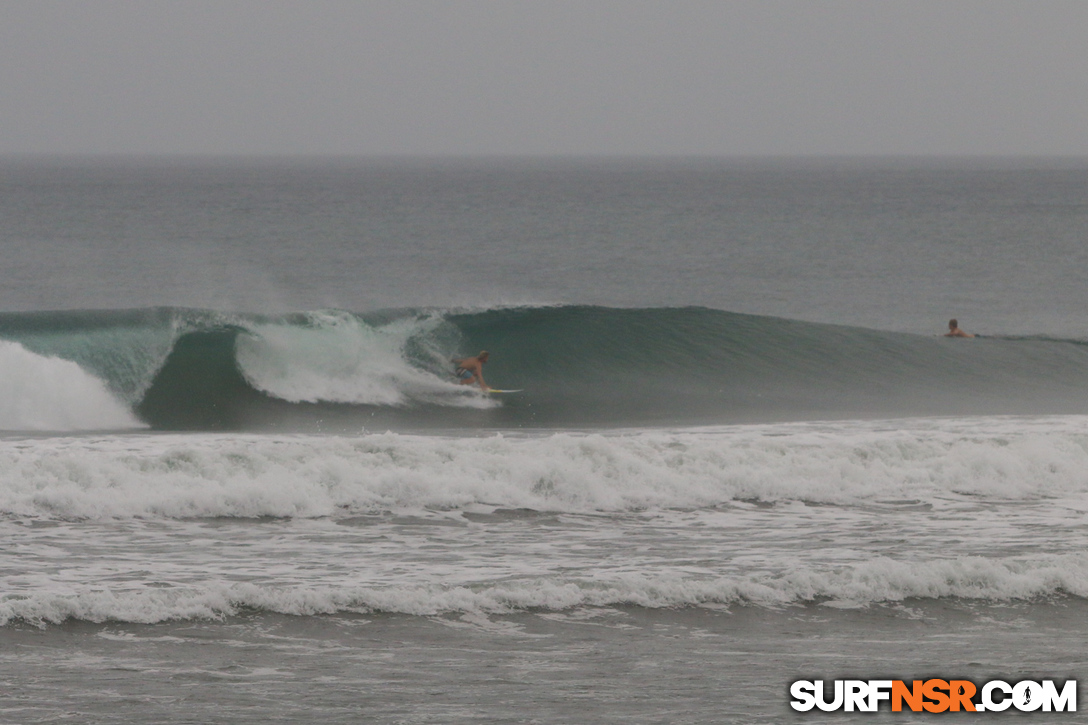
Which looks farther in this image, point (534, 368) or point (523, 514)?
point (534, 368)

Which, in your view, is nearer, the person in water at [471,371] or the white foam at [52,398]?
the white foam at [52,398]

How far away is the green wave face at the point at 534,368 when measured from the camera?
16.6 meters

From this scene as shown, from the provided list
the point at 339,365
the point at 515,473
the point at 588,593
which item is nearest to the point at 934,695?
the point at 588,593

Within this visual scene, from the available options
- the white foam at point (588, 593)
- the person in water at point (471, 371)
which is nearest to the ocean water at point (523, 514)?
the white foam at point (588, 593)

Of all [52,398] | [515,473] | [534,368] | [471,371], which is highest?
[534,368]

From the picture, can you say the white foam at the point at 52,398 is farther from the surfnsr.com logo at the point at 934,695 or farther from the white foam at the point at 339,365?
the surfnsr.com logo at the point at 934,695

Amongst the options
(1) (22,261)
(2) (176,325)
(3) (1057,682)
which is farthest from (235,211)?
(3) (1057,682)

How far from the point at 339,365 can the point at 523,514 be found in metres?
7.66

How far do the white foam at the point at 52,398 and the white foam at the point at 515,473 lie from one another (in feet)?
6.47

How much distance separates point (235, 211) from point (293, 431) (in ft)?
222

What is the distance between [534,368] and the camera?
19.6 m

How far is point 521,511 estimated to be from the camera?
11.0 meters

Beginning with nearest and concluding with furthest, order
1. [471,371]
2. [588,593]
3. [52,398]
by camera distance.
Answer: [588,593], [52,398], [471,371]

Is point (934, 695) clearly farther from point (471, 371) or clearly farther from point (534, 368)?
point (534, 368)
